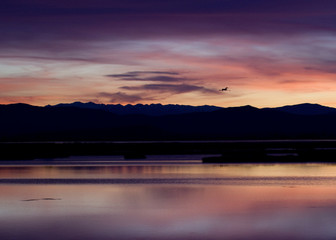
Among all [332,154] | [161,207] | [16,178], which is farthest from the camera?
[332,154]

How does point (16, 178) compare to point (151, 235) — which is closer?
point (151, 235)

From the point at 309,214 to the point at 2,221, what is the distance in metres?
10.0

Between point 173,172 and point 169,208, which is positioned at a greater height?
point 173,172

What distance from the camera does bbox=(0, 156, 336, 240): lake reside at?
17.3m

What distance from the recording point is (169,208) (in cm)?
2259

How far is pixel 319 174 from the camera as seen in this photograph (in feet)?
130

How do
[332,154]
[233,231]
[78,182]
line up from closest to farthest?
1. [233,231]
2. [78,182]
3. [332,154]

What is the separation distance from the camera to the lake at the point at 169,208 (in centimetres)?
1734

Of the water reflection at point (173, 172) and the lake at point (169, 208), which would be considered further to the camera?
the water reflection at point (173, 172)

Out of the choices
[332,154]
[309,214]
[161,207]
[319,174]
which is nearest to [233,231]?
[309,214]

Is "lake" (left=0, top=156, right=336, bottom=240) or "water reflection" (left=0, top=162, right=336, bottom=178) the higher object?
"water reflection" (left=0, top=162, right=336, bottom=178)

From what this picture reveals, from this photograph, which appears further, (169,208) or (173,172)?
(173,172)

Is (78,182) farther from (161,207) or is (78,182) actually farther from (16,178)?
(161,207)

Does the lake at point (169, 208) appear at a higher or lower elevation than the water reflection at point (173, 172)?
lower
